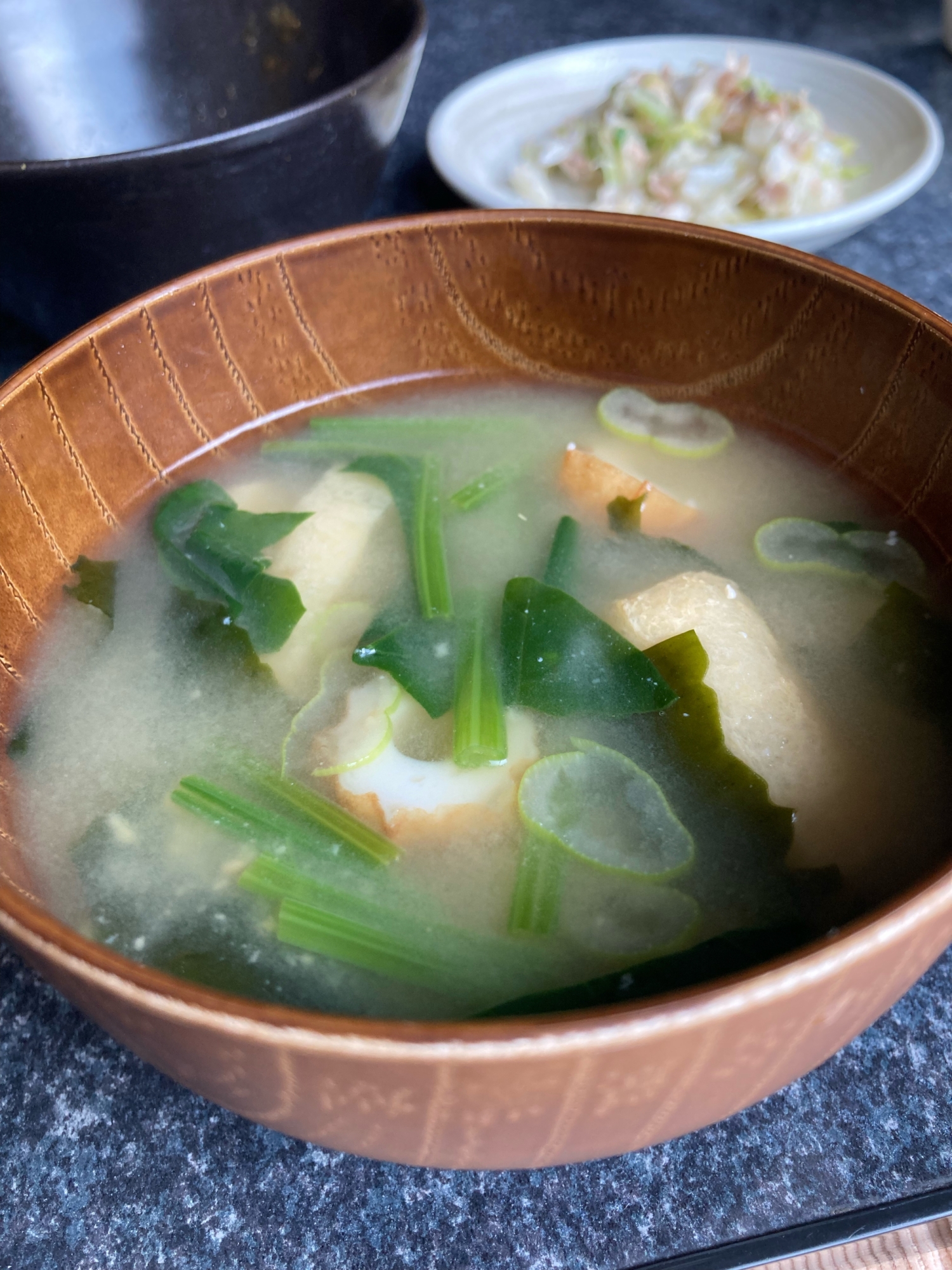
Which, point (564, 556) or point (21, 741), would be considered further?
point (564, 556)

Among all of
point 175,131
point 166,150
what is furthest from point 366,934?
point 175,131

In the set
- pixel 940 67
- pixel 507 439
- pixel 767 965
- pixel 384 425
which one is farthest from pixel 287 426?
pixel 940 67

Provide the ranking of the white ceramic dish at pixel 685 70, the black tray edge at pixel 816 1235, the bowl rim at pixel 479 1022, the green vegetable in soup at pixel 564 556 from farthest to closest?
the white ceramic dish at pixel 685 70 < the green vegetable in soup at pixel 564 556 < the black tray edge at pixel 816 1235 < the bowl rim at pixel 479 1022

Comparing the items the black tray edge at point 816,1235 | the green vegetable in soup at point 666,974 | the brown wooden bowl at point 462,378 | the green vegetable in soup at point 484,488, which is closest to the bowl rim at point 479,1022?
the brown wooden bowl at point 462,378

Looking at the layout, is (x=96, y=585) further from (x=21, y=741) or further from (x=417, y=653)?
(x=417, y=653)

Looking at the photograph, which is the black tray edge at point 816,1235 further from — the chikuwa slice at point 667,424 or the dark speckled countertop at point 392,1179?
the chikuwa slice at point 667,424

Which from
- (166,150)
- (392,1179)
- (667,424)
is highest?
(166,150)
